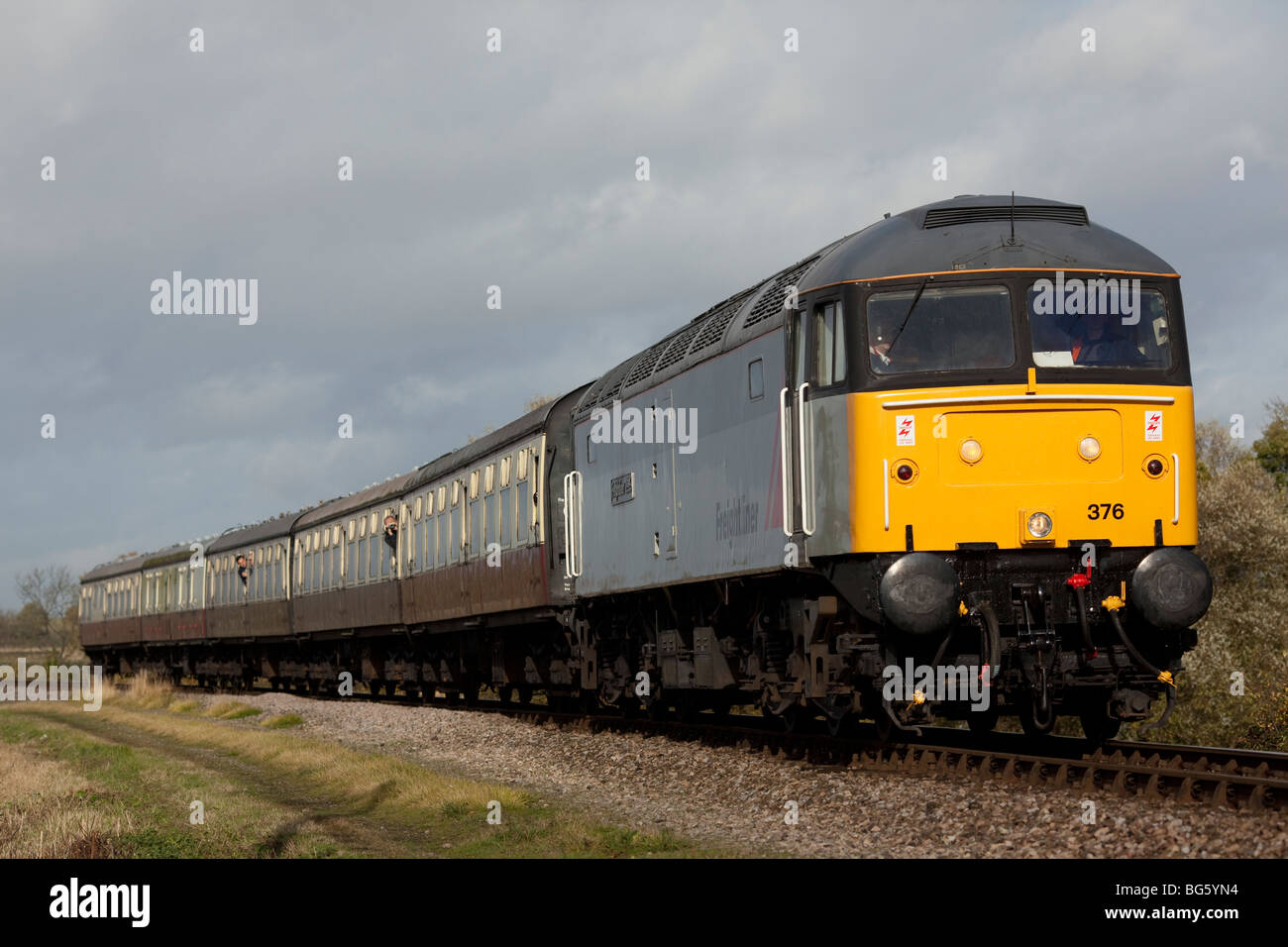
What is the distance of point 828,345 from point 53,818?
777 cm

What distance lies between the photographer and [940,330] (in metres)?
11.3

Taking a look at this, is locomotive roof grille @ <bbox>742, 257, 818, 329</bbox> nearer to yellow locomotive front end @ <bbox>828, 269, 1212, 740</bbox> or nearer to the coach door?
the coach door

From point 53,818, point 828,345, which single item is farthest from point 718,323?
point 53,818

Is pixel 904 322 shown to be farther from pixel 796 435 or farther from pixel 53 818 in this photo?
pixel 53 818

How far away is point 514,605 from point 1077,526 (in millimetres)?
12777

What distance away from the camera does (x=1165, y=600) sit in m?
10.7

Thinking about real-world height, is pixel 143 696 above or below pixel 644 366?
below

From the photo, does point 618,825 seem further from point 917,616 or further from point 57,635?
point 57,635

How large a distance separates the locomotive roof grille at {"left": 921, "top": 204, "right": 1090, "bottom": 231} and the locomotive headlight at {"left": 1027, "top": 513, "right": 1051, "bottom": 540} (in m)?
2.62

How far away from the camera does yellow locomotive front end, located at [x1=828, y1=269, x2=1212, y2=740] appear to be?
10.9m

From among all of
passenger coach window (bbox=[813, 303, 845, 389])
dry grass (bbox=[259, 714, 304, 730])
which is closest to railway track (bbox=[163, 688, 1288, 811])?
passenger coach window (bbox=[813, 303, 845, 389])

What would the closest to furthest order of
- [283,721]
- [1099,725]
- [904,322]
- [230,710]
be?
[904,322], [1099,725], [283,721], [230,710]

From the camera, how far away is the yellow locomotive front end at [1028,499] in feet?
35.9
